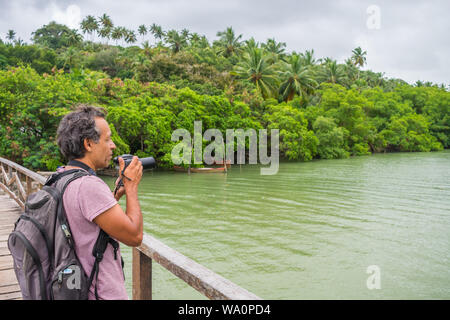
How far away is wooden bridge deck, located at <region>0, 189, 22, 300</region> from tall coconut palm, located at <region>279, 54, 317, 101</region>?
33565 mm

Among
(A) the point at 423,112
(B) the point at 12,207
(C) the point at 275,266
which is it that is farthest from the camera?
(A) the point at 423,112

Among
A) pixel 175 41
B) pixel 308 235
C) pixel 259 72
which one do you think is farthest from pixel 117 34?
pixel 308 235

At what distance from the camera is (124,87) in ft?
79.5

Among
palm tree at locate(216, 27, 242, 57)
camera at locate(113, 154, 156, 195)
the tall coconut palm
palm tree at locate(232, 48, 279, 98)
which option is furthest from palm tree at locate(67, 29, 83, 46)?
camera at locate(113, 154, 156, 195)

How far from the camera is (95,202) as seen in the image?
4.80 feet

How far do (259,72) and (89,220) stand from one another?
35.6m

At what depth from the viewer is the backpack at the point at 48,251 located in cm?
145

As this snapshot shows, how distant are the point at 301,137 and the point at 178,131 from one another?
434 inches

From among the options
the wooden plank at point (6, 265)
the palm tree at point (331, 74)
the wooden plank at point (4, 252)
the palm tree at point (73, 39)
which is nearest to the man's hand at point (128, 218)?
the wooden plank at point (6, 265)

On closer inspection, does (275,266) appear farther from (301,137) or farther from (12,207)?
(301,137)

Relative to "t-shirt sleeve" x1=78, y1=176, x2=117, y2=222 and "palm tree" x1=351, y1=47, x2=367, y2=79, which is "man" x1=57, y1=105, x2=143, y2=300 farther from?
"palm tree" x1=351, y1=47, x2=367, y2=79

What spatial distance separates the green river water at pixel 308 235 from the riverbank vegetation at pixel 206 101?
5840mm

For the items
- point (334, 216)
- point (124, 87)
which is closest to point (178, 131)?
point (124, 87)

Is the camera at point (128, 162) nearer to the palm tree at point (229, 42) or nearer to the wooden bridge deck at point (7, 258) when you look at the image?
the wooden bridge deck at point (7, 258)
